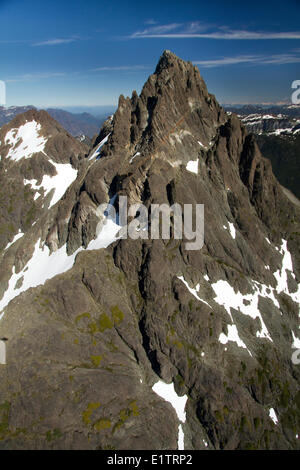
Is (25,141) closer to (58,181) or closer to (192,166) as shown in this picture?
(58,181)

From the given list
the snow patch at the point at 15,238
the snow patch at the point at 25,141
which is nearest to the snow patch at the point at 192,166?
the snow patch at the point at 15,238

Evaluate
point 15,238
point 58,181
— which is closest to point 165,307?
point 15,238

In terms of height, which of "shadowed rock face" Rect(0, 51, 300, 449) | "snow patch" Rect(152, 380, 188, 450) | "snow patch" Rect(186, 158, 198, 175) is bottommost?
"snow patch" Rect(152, 380, 188, 450)
